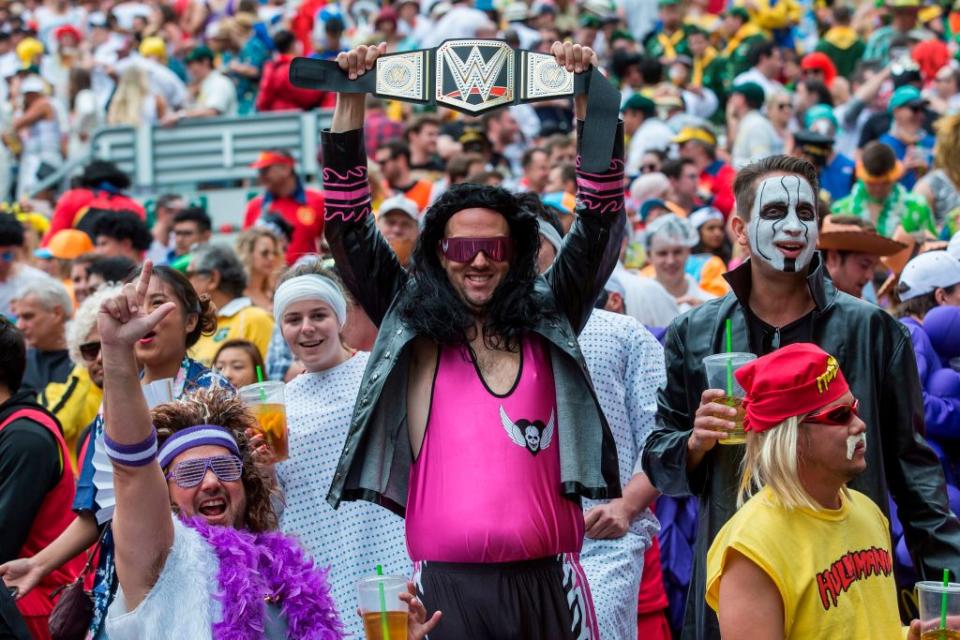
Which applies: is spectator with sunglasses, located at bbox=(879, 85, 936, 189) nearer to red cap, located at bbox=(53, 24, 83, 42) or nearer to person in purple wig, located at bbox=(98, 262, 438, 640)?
person in purple wig, located at bbox=(98, 262, 438, 640)

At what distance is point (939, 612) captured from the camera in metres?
3.80

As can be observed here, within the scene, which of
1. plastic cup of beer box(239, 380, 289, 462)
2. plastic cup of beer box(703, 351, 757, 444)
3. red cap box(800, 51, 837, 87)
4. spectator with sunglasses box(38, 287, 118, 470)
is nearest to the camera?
plastic cup of beer box(703, 351, 757, 444)

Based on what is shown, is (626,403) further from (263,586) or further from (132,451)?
(132,451)

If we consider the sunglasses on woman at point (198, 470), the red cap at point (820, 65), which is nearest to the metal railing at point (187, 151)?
the red cap at point (820, 65)

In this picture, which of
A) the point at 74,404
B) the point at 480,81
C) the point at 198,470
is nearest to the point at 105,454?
the point at 198,470

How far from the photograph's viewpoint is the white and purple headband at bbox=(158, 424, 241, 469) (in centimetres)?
462

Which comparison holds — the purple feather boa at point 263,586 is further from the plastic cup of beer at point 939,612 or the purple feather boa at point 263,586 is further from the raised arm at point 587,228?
the plastic cup of beer at point 939,612

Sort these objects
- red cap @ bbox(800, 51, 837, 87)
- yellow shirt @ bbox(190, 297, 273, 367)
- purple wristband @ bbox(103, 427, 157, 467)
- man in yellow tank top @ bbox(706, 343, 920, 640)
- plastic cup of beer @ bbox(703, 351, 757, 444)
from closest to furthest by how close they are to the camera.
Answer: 1. man in yellow tank top @ bbox(706, 343, 920, 640)
2. purple wristband @ bbox(103, 427, 157, 467)
3. plastic cup of beer @ bbox(703, 351, 757, 444)
4. yellow shirt @ bbox(190, 297, 273, 367)
5. red cap @ bbox(800, 51, 837, 87)

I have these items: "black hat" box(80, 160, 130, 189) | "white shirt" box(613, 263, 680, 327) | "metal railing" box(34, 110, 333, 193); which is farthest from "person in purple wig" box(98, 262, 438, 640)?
"metal railing" box(34, 110, 333, 193)

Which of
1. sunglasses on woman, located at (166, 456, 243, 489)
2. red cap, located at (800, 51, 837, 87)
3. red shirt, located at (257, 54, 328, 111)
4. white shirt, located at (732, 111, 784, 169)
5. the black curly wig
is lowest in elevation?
sunglasses on woman, located at (166, 456, 243, 489)

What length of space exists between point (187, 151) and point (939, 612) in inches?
562

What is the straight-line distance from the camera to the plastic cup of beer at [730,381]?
14.5ft

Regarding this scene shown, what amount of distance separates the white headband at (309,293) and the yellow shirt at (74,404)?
1790mm

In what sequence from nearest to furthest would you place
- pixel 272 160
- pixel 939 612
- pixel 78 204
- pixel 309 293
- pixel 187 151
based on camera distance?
pixel 939 612, pixel 309 293, pixel 272 160, pixel 78 204, pixel 187 151
